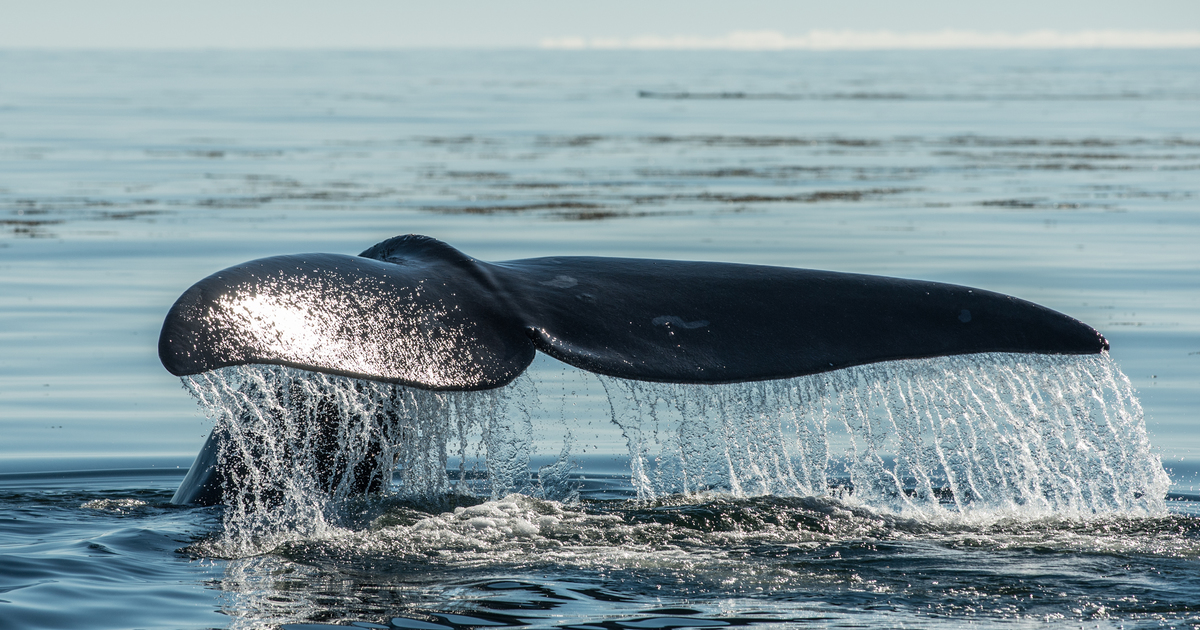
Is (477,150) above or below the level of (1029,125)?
below

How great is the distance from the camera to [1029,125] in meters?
35.2

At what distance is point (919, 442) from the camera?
491 centimetres

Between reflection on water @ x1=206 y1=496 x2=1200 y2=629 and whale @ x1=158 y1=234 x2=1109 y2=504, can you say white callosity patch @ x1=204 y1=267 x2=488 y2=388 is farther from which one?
reflection on water @ x1=206 y1=496 x2=1200 y2=629

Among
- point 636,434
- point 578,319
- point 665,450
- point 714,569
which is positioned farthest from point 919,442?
point 636,434

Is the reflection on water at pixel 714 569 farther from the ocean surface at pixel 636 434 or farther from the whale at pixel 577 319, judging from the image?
the whale at pixel 577 319

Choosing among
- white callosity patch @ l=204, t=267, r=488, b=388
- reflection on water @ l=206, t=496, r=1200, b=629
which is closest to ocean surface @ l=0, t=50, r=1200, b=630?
reflection on water @ l=206, t=496, r=1200, b=629

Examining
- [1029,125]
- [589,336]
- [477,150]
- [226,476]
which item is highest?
[1029,125]

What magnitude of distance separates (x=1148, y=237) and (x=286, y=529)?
1182cm

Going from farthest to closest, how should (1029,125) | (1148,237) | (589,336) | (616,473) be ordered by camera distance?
(1029,125), (1148,237), (616,473), (589,336)

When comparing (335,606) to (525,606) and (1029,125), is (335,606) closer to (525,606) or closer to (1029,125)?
(525,606)

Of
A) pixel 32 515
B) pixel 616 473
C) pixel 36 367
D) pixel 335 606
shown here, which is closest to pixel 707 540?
pixel 335 606

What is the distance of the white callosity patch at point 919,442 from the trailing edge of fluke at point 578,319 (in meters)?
0.10

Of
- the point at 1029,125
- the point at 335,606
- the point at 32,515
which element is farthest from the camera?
the point at 1029,125

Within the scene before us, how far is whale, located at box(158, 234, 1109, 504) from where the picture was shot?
321 cm
